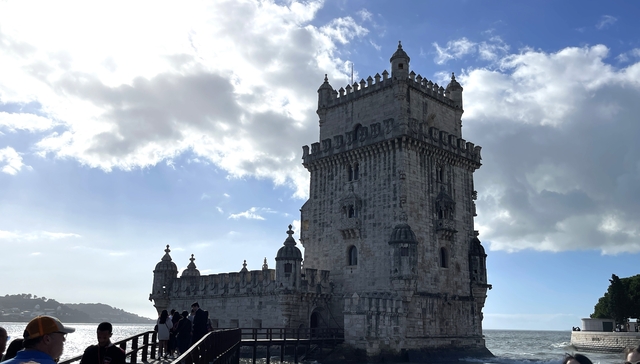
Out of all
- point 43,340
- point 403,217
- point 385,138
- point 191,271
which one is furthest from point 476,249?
point 43,340

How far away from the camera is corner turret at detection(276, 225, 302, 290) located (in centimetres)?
3866

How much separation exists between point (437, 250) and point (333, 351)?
34.1 feet

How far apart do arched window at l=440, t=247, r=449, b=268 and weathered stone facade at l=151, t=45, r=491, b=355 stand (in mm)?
72

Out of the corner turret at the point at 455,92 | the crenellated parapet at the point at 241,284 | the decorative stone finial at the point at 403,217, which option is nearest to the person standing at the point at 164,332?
the crenellated parapet at the point at 241,284

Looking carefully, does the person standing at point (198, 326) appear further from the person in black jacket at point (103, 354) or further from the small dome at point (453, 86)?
the small dome at point (453, 86)

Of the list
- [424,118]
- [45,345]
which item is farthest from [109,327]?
[424,118]

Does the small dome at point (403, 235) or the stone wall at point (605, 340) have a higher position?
the small dome at point (403, 235)

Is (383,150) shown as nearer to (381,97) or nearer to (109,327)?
(381,97)

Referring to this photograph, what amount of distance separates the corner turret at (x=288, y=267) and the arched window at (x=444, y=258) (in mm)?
10213

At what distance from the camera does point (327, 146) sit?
146 ft

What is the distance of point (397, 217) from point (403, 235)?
6.00ft

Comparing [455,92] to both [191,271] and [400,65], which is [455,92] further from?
[191,271]

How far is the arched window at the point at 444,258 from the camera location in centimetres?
4112

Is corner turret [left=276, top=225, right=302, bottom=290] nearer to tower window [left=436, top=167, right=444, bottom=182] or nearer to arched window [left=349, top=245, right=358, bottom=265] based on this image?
arched window [left=349, top=245, right=358, bottom=265]
